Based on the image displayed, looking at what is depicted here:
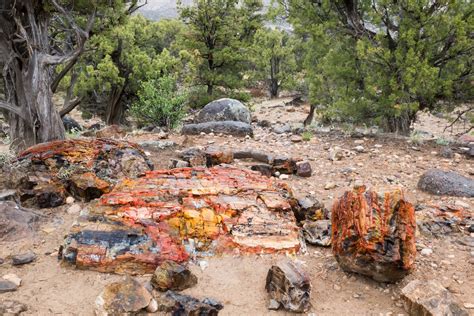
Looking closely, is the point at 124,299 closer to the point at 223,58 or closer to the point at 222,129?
the point at 222,129

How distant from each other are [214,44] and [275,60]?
10245 millimetres

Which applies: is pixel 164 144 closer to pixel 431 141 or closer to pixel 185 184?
pixel 185 184

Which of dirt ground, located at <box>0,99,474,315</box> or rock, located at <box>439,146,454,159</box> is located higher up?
rock, located at <box>439,146,454,159</box>

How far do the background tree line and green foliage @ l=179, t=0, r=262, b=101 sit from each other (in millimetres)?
46

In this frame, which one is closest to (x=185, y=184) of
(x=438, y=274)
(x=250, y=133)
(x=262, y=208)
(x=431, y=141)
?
(x=262, y=208)

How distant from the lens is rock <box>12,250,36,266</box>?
178 inches

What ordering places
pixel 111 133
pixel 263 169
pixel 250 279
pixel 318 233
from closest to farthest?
pixel 250 279 < pixel 318 233 < pixel 263 169 < pixel 111 133

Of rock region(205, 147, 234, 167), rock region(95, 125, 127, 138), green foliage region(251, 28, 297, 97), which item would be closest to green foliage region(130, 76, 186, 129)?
rock region(95, 125, 127, 138)

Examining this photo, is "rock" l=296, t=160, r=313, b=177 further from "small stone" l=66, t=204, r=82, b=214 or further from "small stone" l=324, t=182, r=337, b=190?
"small stone" l=66, t=204, r=82, b=214

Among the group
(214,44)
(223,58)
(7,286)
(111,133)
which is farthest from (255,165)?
(214,44)

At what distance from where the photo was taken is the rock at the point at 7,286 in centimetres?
399

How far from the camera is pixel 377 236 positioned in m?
4.22

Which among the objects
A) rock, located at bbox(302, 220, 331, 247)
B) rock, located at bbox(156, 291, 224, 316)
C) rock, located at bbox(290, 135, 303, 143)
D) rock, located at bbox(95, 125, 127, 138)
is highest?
rock, located at bbox(95, 125, 127, 138)

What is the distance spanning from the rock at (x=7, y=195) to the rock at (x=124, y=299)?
9.26 ft
